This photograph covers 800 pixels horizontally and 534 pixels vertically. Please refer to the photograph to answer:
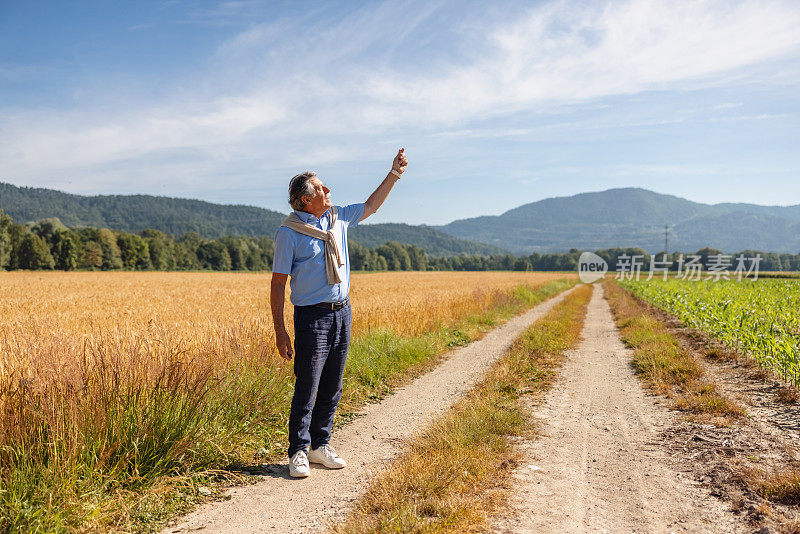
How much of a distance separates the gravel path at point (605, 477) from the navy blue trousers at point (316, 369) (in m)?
1.95

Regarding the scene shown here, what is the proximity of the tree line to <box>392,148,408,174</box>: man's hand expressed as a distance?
8030cm

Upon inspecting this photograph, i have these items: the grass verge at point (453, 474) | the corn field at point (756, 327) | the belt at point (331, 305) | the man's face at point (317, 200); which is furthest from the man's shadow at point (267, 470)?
the corn field at point (756, 327)

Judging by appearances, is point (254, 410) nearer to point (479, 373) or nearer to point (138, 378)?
point (138, 378)

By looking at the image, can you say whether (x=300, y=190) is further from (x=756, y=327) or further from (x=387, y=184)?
(x=756, y=327)

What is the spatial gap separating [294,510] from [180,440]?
1.36 meters

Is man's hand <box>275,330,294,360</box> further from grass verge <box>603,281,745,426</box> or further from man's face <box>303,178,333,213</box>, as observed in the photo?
grass verge <box>603,281,745,426</box>

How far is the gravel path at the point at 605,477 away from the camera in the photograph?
3.55 m

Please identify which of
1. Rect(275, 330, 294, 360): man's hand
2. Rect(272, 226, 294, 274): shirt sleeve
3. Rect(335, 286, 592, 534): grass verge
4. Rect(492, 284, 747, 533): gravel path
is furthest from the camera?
Rect(275, 330, 294, 360): man's hand

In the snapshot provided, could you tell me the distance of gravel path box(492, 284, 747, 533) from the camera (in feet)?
11.6

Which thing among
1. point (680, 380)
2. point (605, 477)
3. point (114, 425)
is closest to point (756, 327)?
point (680, 380)

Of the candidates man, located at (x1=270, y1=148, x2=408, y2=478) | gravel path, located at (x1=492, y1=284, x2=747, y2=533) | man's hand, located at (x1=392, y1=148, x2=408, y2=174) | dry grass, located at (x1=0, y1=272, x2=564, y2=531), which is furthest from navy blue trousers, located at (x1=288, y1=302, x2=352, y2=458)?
gravel path, located at (x1=492, y1=284, x2=747, y2=533)

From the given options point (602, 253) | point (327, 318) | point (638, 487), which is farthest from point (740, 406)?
point (602, 253)

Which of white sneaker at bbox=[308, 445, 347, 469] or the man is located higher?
the man

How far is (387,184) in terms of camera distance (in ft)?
17.0
